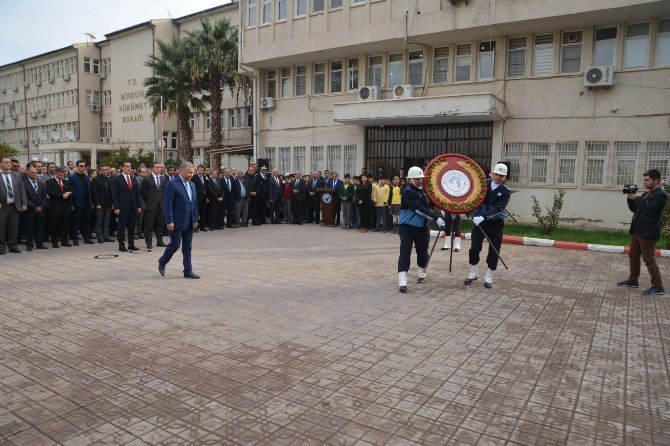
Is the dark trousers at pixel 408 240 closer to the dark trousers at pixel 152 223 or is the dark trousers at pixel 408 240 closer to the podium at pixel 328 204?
the dark trousers at pixel 152 223

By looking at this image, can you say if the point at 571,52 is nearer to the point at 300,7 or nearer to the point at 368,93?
the point at 368,93

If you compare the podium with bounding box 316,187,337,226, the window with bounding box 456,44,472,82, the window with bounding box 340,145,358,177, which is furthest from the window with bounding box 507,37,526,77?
the podium with bounding box 316,187,337,226

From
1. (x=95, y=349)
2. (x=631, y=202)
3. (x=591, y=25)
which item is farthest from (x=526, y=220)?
(x=95, y=349)

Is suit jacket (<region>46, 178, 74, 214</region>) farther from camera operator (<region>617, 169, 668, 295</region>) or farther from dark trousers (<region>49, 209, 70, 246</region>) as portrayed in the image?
camera operator (<region>617, 169, 668, 295</region>)

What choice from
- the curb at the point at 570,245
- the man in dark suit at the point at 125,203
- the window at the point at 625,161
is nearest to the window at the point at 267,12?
the man in dark suit at the point at 125,203

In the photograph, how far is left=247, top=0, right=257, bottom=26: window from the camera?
25.6 metres

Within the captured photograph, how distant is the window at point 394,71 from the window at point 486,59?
11.3 feet

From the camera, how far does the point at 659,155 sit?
16.6m

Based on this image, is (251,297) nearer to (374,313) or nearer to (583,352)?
(374,313)

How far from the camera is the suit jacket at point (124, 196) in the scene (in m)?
12.1

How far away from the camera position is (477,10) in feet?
59.9

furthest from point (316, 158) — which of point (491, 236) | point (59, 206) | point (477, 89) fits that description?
point (491, 236)

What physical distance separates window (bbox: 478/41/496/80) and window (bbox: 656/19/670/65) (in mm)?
5446

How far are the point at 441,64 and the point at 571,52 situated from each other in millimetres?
4993
